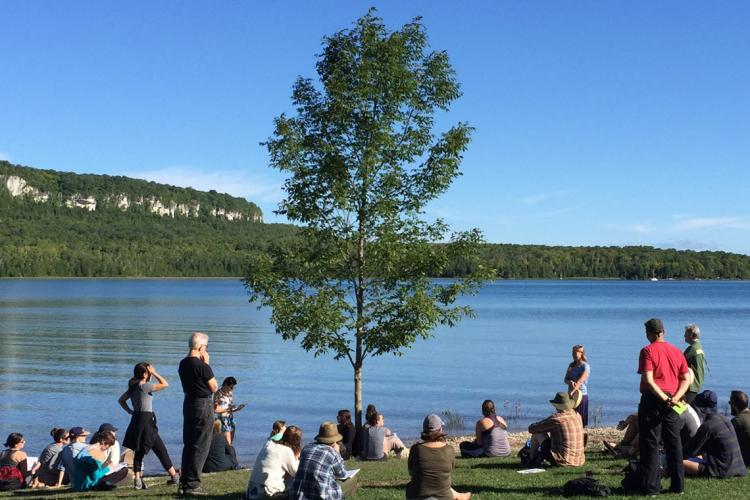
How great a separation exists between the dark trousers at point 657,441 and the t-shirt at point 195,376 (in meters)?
4.81

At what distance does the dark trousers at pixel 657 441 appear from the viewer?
922 cm

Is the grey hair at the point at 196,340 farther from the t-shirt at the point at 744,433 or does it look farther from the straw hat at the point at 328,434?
Answer: the t-shirt at the point at 744,433

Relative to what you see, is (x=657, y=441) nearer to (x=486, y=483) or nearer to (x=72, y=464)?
(x=486, y=483)

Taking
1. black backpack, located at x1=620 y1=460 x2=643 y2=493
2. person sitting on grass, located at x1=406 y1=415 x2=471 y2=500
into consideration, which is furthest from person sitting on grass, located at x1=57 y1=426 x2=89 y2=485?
black backpack, located at x1=620 y1=460 x2=643 y2=493

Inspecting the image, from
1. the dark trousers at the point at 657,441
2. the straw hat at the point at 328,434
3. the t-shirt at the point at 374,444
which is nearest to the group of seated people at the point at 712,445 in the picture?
the dark trousers at the point at 657,441

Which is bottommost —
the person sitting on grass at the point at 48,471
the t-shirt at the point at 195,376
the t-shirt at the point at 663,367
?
the person sitting on grass at the point at 48,471

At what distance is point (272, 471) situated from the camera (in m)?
9.37

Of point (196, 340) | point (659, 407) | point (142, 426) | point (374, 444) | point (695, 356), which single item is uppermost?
point (196, 340)

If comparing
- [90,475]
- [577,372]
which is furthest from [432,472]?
[577,372]

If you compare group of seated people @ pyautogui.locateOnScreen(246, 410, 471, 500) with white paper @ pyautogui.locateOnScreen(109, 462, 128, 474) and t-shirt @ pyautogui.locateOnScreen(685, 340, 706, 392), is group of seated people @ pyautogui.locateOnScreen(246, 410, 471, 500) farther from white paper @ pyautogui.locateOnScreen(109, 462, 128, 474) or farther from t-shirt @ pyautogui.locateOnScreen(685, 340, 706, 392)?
t-shirt @ pyautogui.locateOnScreen(685, 340, 706, 392)

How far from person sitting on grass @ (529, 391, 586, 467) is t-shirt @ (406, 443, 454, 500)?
11.4 ft

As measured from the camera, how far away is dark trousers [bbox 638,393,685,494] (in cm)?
922

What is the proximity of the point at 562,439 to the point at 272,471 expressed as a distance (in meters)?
4.33

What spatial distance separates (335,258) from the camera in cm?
1555
